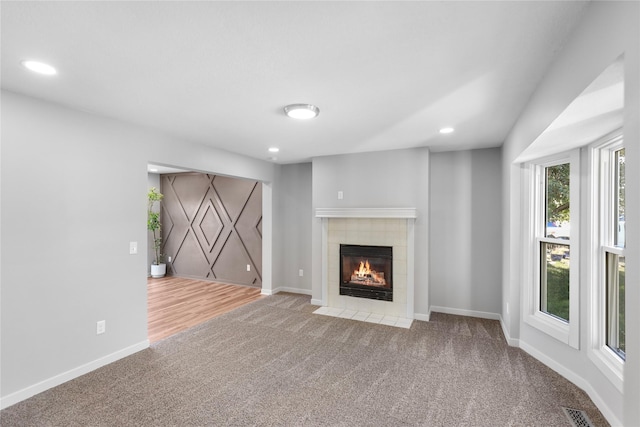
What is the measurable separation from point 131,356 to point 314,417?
2102mm

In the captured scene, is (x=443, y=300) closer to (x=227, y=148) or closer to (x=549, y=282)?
(x=549, y=282)

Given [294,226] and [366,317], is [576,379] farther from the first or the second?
[294,226]

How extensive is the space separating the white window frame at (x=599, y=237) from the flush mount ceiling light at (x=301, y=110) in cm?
222

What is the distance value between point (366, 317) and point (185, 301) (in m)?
3.03

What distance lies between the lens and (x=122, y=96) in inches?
94.3

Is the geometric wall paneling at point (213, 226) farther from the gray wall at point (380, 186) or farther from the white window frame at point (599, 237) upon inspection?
the white window frame at point (599, 237)


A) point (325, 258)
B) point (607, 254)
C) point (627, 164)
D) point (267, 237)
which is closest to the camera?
point (627, 164)

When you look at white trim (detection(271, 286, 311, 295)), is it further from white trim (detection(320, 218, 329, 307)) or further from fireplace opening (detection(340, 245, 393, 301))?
fireplace opening (detection(340, 245, 393, 301))

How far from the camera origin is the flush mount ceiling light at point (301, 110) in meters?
2.57

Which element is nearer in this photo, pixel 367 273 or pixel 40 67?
pixel 40 67

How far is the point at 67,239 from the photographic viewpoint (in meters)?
2.66

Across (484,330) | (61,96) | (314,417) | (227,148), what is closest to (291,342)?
(314,417)

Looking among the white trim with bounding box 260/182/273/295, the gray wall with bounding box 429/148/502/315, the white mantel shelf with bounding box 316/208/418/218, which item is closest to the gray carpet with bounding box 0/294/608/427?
the gray wall with bounding box 429/148/502/315

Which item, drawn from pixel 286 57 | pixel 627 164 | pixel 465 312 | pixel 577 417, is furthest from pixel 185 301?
pixel 627 164
